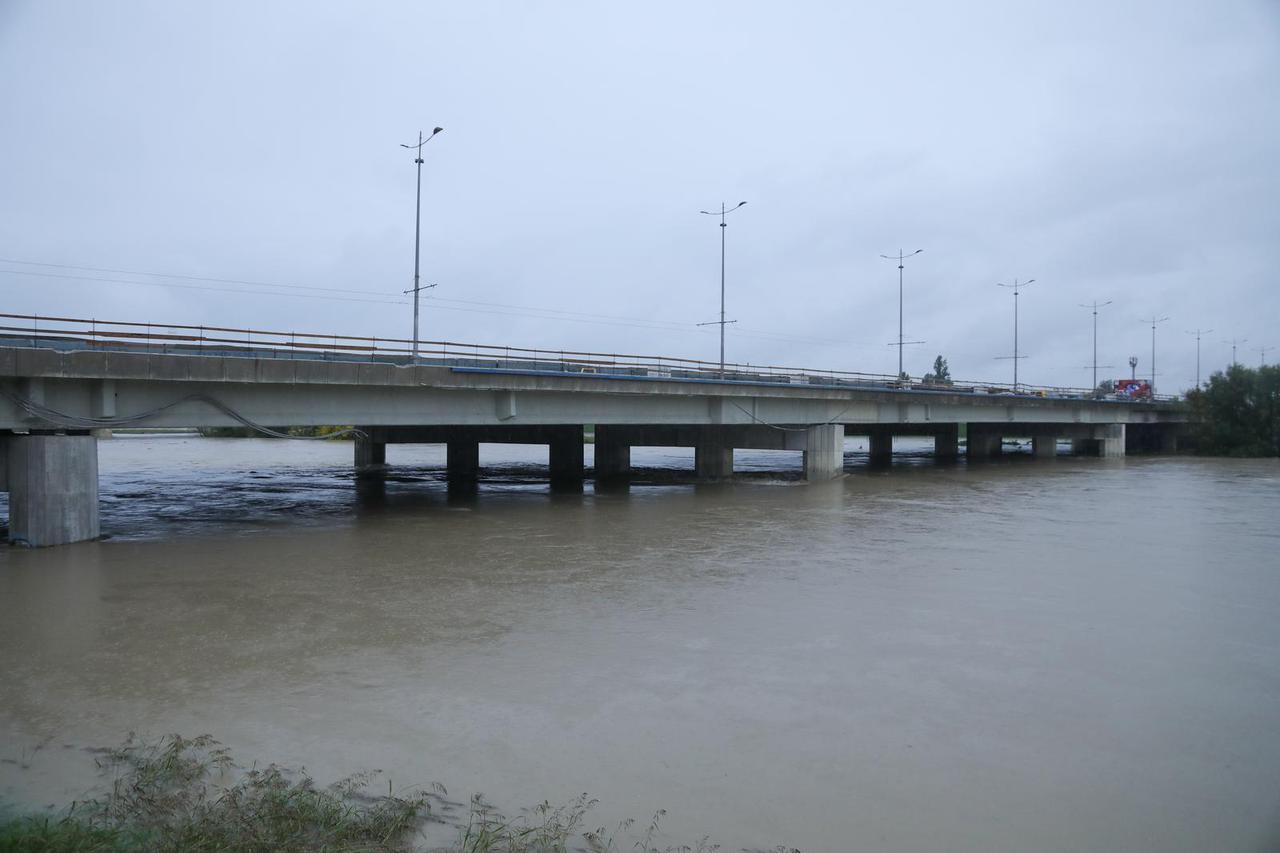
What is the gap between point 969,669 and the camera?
36.4 ft

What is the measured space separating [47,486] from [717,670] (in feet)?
58.6

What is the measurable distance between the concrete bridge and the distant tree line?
32.1 metres

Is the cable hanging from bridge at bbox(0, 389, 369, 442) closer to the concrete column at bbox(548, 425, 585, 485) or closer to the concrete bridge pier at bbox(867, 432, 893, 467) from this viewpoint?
the concrete column at bbox(548, 425, 585, 485)

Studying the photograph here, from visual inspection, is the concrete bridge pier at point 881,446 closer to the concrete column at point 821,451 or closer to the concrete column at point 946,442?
the concrete column at point 946,442

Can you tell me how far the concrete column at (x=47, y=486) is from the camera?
1992 centimetres

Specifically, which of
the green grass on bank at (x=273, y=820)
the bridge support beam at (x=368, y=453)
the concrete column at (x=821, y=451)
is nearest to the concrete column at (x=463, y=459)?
the bridge support beam at (x=368, y=453)

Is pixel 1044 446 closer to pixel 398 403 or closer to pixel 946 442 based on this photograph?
pixel 946 442

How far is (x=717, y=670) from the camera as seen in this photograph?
11.1 meters

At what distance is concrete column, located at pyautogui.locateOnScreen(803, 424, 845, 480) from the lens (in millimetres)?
44375

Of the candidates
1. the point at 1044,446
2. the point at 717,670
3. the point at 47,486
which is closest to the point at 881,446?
the point at 1044,446

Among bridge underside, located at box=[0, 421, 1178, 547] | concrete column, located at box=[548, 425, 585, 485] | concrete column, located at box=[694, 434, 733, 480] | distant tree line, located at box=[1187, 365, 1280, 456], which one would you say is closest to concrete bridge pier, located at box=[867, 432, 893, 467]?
bridge underside, located at box=[0, 421, 1178, 547]

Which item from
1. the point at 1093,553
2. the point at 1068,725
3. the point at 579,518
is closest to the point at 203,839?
the point at 1068,725

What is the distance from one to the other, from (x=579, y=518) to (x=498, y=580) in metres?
11.3

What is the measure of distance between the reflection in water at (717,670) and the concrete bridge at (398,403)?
262cm
